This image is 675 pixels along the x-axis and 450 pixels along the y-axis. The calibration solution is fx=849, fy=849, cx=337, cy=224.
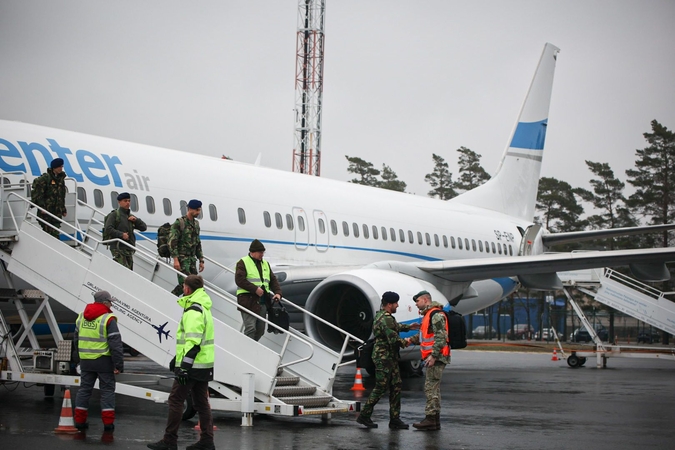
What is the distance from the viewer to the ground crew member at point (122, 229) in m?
9.94

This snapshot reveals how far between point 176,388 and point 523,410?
5.36 metres

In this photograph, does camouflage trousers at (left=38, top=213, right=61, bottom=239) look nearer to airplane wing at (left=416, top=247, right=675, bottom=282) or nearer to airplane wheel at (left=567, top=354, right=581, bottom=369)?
airplane wing at (left=416, top=247, right=675, bottom=282)

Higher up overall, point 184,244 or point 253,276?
point 184,244

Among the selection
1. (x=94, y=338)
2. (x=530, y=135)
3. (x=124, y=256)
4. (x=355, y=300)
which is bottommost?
(x=94, y=338)

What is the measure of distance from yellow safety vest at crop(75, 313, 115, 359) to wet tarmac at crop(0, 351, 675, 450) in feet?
2.43

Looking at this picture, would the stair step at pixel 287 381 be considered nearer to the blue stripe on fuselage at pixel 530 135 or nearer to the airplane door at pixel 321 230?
the airplane door at pixel 321 230

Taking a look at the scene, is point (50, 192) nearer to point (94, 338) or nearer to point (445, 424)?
point (94, 338)

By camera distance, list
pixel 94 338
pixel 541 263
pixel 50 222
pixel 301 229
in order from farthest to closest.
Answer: pixel 301 229 → pixel 541 263 → pixel 50 222 → pixel 94 338

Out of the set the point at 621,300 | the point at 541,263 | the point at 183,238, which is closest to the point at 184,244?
the point at 183,238

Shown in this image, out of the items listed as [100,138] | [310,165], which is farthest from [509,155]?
[310,165]

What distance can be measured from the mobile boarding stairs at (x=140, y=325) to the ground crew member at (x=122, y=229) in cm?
21

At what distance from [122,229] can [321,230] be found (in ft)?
20.5

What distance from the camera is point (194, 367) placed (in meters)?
7.34

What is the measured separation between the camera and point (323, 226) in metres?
16.1
